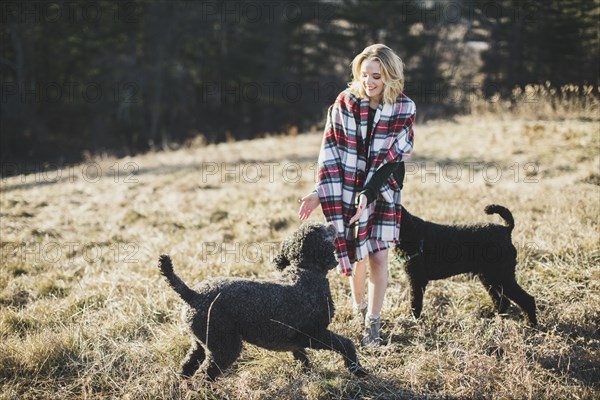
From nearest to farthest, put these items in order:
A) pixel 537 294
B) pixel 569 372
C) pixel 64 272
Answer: pixel 569 372, pixel 537 294, pixel 64 272

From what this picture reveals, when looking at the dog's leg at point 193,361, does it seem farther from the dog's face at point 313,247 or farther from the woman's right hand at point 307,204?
the woman's right hand at point 307,204

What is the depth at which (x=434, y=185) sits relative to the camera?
733 cm

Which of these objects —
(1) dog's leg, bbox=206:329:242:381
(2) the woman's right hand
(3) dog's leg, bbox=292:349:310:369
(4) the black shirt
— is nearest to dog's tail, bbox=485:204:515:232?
(4) the black shirt

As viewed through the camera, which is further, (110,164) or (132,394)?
(110,164)

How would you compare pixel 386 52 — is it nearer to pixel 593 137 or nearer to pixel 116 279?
pixel 116 279

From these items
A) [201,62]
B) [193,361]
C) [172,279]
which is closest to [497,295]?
[193,361]

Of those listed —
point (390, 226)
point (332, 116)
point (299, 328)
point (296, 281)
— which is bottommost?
point (299, 328)

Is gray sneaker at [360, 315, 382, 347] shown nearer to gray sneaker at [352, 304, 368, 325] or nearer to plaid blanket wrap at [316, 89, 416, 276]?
gray sneaker at [352, 304, 368, 325]

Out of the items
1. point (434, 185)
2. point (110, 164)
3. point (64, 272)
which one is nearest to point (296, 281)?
point (64, 272)

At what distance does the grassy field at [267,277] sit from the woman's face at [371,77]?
1.76 m

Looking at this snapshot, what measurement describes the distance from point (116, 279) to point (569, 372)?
12.7 ft

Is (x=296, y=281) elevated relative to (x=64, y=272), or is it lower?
elevated

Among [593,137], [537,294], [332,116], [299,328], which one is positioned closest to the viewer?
[299,328]

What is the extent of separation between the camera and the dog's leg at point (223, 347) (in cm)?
249
